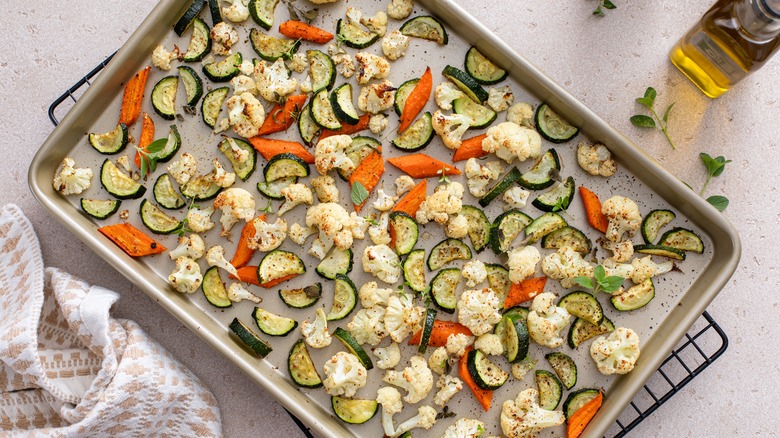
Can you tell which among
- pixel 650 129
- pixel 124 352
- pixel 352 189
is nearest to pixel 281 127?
pixel 352 189

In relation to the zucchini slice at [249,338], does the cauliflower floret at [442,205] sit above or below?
above

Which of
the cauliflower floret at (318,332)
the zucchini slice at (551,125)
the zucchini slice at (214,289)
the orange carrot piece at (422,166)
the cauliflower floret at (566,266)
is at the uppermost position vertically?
the zucchini slice at (551,125)

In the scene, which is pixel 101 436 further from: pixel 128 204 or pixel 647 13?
pixel 647 13

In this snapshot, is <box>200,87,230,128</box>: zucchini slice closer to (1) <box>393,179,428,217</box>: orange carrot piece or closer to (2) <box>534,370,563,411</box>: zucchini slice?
(1) <box>393,179,428,217</box>: orange carrot piece

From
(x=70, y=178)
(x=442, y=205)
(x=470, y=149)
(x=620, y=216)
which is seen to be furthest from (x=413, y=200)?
(x=70, y=178)

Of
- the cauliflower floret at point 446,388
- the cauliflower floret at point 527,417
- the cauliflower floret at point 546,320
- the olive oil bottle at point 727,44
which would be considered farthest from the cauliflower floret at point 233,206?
→ the olive oil bottle at point 727,44

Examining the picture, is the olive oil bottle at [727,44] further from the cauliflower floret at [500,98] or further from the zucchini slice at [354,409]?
the zucchini slice at [354,409]
